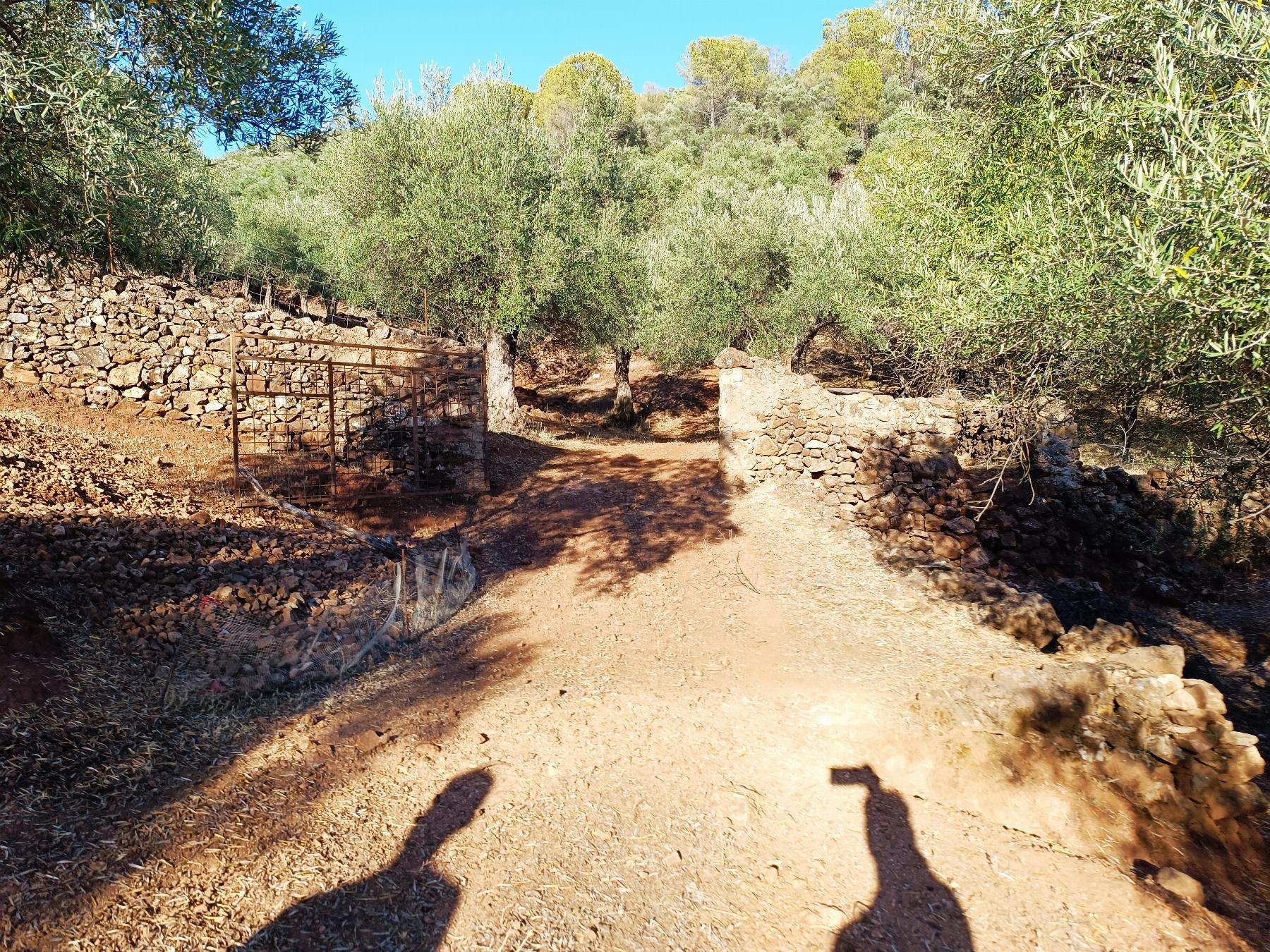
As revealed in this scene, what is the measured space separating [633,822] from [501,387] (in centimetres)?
1430

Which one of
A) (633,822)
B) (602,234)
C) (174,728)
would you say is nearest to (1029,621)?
(633,822)

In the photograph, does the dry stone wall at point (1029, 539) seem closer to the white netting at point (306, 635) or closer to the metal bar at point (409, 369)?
the metal bar at point (409, 369)

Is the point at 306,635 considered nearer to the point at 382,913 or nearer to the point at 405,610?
the point at 405,610

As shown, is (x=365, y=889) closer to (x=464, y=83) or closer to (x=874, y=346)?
(x=874, y=346)

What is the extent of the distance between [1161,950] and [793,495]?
26.0 ft

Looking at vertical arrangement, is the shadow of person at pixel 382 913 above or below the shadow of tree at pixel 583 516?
below

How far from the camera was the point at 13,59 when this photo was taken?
451 cm

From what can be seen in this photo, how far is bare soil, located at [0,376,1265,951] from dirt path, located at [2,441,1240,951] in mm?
18

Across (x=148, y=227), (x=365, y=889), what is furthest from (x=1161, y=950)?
(x=148, y=227)

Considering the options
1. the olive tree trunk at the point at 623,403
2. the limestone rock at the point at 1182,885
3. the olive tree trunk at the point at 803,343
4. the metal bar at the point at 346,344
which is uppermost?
the olive tree trunk at the point at 803,343

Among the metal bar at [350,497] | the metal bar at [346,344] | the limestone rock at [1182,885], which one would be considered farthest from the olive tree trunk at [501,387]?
the limestone rock at [1182,885]

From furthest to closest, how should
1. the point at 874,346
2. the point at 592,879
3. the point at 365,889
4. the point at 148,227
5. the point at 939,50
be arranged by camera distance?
the point at 874,346
the point at 939,50
the point at 148,227
the point at 592,879
the point at 365,889

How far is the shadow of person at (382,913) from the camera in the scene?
3477mm

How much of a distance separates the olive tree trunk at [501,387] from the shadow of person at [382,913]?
13873 mm
